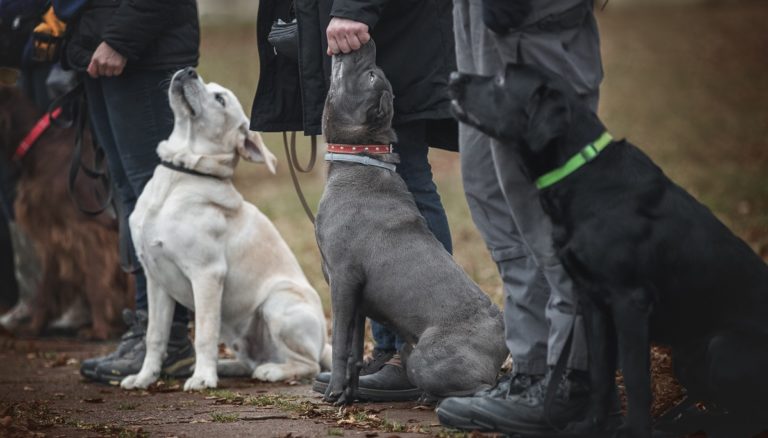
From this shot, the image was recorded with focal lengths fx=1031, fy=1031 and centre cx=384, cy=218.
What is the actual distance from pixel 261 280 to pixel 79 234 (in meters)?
2.19

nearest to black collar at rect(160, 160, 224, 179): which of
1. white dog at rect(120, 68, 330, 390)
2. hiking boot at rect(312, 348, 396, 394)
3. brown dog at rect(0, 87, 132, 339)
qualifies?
white dog at rect(120, 68, 330, 390)

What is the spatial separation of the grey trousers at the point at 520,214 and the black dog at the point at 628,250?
5.5 inches

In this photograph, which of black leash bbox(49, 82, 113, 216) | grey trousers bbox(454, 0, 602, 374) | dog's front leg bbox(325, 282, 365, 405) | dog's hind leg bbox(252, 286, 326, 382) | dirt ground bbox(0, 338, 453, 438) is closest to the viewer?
grey trousers bbox(454, 0, 602, 374)

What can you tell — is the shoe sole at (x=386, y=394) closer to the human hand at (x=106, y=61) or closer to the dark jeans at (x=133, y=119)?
the dark jeans at (x=133, y=119)

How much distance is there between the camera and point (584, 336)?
3.47 m

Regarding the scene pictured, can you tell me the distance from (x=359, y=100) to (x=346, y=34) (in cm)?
29

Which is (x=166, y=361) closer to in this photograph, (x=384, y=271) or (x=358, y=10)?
(x=384, y=271)

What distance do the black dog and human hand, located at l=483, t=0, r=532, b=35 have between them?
0.18 m

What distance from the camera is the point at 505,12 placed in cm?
336

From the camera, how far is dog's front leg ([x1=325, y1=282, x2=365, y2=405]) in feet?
13.8

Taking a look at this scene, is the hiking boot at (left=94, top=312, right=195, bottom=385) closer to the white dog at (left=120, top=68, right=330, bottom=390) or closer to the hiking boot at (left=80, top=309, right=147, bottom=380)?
the hiking boot at (left=80, top=309, right=147, bottom=380)

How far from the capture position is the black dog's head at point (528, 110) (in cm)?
325

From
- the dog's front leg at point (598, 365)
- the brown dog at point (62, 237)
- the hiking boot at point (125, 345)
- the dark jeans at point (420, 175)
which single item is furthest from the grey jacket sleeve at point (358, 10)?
the brown dog at point (62, 237)

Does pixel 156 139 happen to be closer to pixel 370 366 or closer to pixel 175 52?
pixel 175 52
